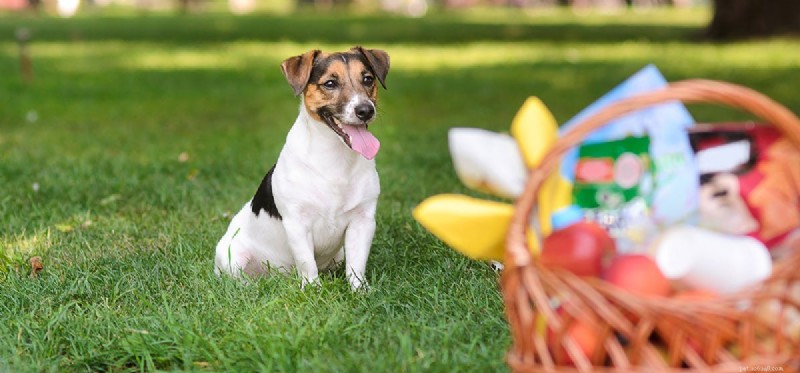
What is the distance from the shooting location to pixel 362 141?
3.71 metres

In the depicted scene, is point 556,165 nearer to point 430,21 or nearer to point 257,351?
point 257,351

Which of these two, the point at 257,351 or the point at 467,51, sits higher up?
the point at 257,351

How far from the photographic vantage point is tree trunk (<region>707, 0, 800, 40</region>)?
1536 cm

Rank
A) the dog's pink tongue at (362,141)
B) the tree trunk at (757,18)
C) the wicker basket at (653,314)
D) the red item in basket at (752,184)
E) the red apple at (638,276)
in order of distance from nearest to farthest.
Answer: the wicker basket at (653,314), the red apple at (638,276), the red item in basket at (752,184), the dog's pink tongue at (362,141), the tree trunk at (757,18)

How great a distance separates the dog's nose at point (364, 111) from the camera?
3686 millimetres

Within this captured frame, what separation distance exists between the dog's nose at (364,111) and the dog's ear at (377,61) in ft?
0.91

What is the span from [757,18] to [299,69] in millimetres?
13322

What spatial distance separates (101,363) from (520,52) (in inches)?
456

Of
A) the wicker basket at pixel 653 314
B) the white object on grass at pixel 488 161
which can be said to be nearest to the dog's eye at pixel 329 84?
the white object on grass at pixel 488 161

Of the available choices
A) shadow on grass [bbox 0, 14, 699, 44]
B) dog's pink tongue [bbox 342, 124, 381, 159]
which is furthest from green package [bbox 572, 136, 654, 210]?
shadow on grass [bbox 0, 14, 699, 44]

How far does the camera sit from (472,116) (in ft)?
28.4

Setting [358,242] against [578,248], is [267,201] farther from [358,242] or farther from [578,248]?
[578,248]

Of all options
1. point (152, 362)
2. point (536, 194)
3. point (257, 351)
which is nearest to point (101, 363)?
point (152, 362)

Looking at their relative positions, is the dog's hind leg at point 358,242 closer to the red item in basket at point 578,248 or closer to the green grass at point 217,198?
the green grass at point 217,198
